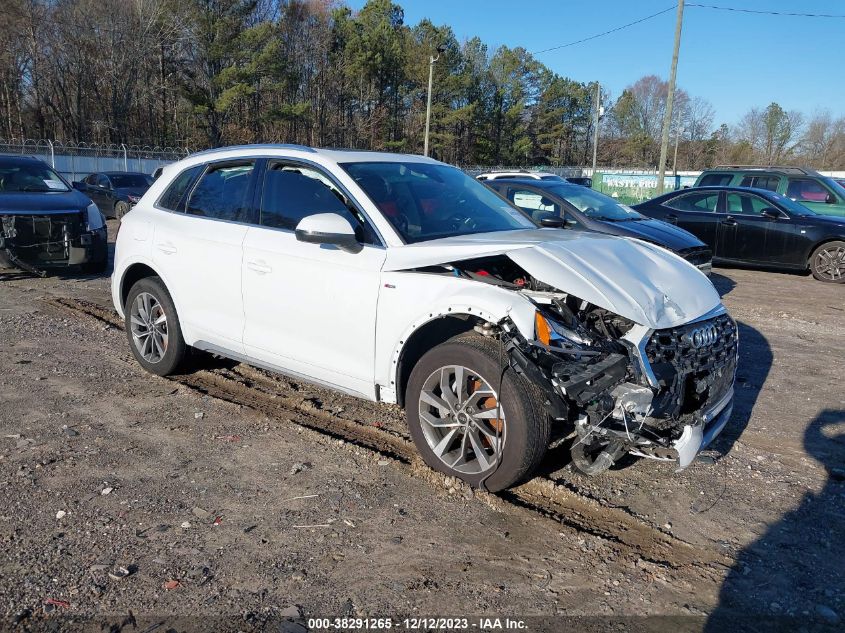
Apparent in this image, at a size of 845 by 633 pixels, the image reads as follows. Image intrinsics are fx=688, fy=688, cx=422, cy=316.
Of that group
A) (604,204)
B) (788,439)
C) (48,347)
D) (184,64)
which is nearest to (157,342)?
(48,347)

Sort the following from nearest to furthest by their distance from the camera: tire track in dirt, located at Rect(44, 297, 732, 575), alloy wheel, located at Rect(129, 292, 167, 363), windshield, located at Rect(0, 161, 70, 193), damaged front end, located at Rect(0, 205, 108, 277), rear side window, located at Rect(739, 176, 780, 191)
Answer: tire track in dirt, located at Rect(44, 297, 732, 575), alloy wheel, located at Rect(129, 292, 167, 363), damaged front end, located at Rect(0, 205, 108, 277), windshield, located at Rect(0, 161, 70, 193), rear side window, located at Rect(739, 176, 780, 191)

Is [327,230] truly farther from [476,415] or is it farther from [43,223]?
[43,223]

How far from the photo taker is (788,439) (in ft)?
15.8

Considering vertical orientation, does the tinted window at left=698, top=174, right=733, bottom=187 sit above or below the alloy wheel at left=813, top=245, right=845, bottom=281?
above

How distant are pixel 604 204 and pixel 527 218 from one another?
19.1ft

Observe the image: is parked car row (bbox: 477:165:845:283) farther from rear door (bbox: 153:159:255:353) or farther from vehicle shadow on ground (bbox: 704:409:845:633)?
vehicle shadow on ground (bbox: 704:409:845:633)

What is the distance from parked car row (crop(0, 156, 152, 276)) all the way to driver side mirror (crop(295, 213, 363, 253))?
6.90 m

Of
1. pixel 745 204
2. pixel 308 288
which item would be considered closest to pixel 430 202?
pixel 308 288

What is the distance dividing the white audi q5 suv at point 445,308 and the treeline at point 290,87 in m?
43.0

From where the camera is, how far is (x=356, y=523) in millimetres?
3545

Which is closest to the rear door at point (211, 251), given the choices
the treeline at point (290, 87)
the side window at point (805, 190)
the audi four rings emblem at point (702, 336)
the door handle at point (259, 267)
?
the door handle at point (259, 267)

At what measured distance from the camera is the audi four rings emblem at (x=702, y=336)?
380cm

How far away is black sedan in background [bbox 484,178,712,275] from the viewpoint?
9.43 m

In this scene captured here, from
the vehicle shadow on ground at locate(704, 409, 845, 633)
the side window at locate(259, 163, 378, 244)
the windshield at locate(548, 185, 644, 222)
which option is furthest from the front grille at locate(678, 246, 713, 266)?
the side window at locate(259, 163, 378, 244)
